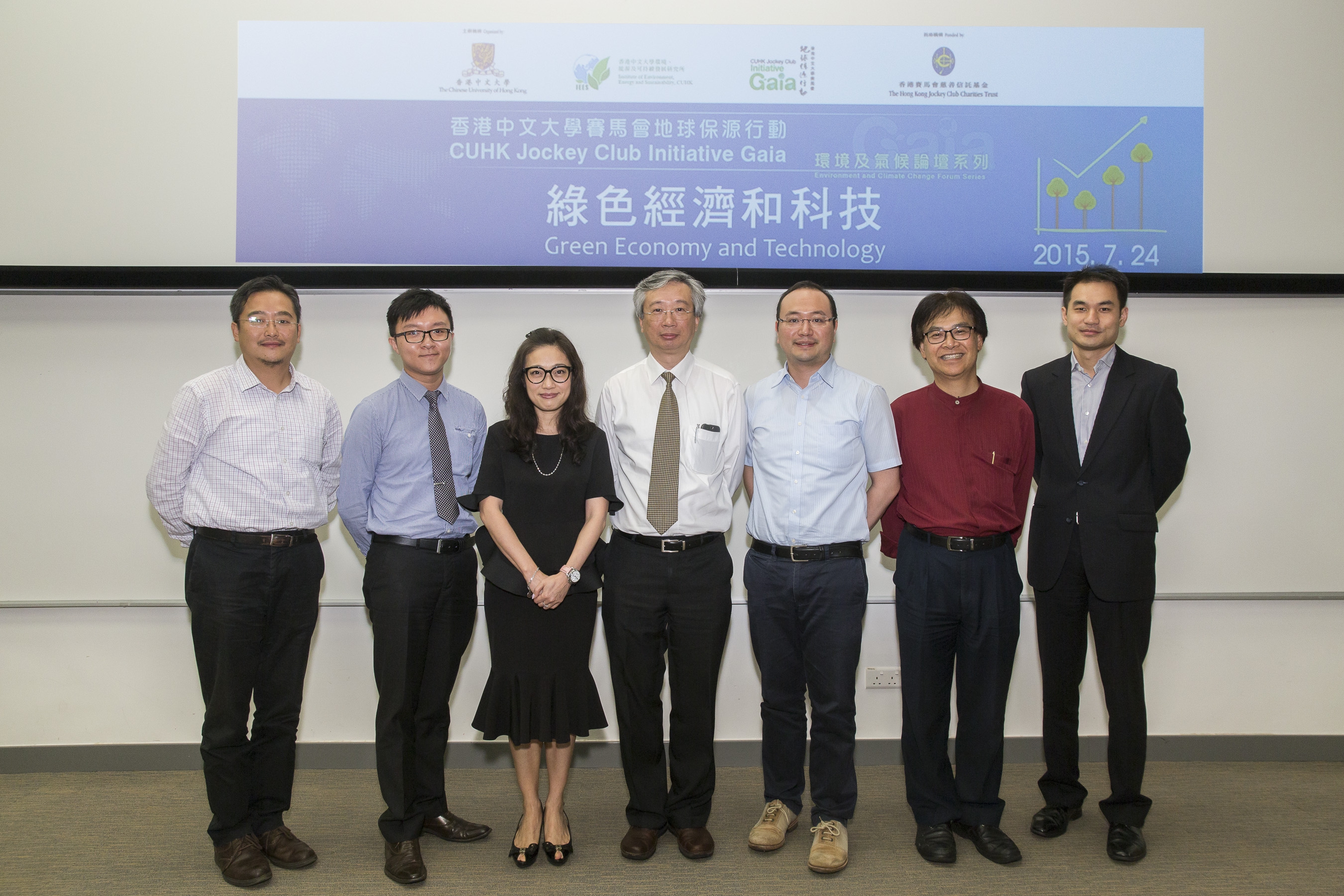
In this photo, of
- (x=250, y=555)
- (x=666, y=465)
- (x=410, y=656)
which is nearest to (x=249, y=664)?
(x=250, y=555)

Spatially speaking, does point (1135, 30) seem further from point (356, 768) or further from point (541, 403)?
point (356, 768)

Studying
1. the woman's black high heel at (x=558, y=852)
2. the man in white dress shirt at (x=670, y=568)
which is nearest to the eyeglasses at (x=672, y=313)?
the man in white dress shirt at (x=670, y=568)

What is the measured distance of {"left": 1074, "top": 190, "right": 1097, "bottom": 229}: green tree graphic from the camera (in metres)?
3.39

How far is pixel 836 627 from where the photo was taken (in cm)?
263

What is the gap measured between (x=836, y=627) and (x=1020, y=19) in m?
2.65

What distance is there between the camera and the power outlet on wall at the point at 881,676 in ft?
11.6

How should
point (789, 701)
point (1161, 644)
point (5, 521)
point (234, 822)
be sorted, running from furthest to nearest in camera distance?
point (1161, 644), point (5, 521), point (789, 701), point (234, 822)

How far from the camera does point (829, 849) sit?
2594 mm

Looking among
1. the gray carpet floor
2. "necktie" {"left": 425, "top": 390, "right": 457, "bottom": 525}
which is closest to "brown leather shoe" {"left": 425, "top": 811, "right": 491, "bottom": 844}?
the gray carpet floor

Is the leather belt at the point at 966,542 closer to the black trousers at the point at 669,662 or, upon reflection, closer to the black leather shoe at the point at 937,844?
the black trousers at the point at 669,662

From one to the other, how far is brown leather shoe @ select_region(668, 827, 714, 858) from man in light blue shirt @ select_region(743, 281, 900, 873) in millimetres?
155

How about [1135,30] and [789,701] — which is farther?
[1135,30]

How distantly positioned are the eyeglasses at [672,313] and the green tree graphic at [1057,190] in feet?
5.81

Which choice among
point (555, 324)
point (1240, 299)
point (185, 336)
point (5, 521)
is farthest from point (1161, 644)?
point (5, 521)
